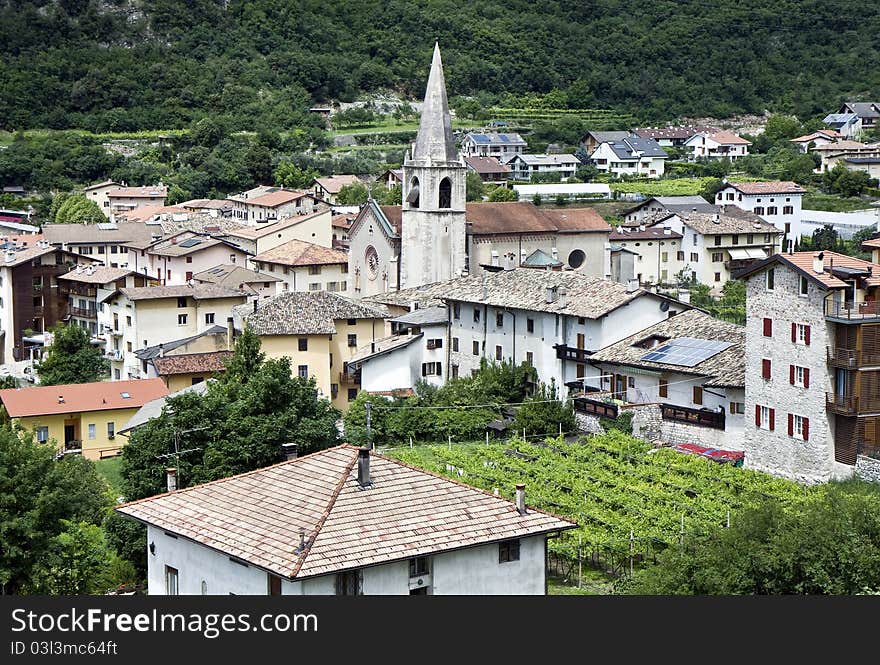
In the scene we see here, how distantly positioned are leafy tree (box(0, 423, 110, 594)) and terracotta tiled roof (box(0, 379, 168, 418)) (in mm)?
17213

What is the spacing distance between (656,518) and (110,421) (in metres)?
25.1

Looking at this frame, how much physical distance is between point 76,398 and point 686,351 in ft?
70.9

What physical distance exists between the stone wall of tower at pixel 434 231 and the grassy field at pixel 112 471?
1910cm

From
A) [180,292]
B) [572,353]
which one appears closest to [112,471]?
[572,353]

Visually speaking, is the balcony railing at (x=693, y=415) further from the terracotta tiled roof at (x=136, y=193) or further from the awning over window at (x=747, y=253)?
the terracotta tiled roof at (x=136, y=193)

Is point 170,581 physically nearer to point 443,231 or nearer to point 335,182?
point 443,231

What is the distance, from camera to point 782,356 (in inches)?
1593

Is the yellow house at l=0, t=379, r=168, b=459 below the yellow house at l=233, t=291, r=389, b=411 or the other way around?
below

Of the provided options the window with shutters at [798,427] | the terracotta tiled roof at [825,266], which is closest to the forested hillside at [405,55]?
the terracotta tiled roof at [825,266]

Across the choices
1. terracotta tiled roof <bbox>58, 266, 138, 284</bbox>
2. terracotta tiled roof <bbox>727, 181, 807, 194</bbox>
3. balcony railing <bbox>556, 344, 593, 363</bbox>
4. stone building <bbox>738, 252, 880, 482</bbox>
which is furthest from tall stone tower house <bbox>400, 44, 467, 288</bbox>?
terracotta tiled roof <bbox>727, 181, 807, 194</bbox>

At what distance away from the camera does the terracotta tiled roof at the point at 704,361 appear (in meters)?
43.8

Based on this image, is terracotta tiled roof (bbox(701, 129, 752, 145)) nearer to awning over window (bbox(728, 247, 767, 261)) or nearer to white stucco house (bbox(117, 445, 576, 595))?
awning over window (bbox(728, 247, 767, 261))

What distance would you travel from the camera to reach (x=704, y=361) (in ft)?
148

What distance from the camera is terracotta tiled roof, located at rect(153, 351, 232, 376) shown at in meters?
55.8
